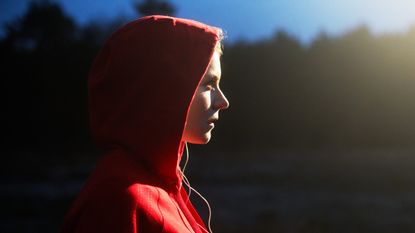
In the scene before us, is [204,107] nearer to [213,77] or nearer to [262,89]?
[213,77]

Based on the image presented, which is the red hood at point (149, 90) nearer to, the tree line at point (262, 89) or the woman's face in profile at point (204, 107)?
the woman's face in profile at point (204, 107)

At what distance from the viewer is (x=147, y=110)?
135 cm

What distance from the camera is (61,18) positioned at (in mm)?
8516

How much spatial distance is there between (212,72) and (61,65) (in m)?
7.90

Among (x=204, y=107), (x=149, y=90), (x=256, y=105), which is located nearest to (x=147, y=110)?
(x=149, y=90)

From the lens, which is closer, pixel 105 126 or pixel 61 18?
pixel 105 126

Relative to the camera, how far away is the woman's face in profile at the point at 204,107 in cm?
148

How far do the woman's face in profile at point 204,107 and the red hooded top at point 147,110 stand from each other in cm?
6

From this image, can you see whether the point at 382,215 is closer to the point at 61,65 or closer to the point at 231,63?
the point at 231,63

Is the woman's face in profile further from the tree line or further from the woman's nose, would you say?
the tree line

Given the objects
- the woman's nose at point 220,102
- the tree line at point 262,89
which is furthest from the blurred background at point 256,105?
the woman's nose at point 220,102

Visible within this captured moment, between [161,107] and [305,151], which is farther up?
[161,107]

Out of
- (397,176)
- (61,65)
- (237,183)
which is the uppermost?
(61,65)

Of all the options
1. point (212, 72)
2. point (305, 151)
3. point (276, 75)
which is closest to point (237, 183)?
point (305, 151)
